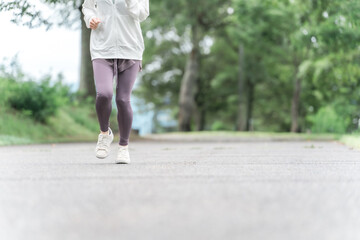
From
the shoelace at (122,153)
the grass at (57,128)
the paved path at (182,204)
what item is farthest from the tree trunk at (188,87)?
the paved path at (182,204)

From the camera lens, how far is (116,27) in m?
6.71

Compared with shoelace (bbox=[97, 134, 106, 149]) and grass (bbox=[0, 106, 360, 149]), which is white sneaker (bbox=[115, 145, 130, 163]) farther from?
grass (bbox=[0, 106, 360, 149])

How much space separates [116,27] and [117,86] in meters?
0.67

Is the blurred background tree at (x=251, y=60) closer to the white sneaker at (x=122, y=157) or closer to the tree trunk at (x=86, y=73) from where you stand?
the tree trunk at (x=86, y=73)

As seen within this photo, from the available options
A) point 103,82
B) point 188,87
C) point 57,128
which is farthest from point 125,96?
point 188,87

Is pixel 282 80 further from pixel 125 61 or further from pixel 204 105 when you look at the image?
pixel 125 61

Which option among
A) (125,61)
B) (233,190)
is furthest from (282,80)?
(233,190)

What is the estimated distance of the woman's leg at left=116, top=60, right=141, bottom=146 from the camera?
6680mm

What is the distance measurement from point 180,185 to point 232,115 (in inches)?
1758

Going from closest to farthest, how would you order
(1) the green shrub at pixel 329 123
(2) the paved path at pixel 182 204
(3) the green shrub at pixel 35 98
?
1. (2) the paved path at pixel 182 204
2. (3) the green shrub at pixel 35 98
3. (1) the green shrub at pixel 329 123

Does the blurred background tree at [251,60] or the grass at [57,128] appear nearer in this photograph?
the grass at [57,128]

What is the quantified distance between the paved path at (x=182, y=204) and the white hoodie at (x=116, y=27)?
1.72 metres

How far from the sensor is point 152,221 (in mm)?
2875

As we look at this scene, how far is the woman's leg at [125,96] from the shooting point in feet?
21.9
